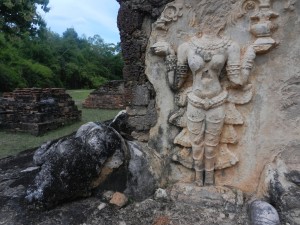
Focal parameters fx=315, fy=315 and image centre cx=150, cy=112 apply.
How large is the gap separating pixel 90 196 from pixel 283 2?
85.1 inches

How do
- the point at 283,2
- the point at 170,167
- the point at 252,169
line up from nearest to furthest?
the point at 283,2 < the point at 252,169 < the point at 170,167

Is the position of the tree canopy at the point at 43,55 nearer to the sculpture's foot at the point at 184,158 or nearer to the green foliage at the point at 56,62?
the green foliage at the point at 56,62

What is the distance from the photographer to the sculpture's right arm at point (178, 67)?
259cm

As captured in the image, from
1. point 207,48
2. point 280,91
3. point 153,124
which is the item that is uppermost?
point 207,48

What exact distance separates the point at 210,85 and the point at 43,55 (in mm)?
23787

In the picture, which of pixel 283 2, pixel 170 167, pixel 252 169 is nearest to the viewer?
pixel 283 2

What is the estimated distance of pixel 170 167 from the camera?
2770mm

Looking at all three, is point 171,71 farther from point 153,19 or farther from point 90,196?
point 90,196

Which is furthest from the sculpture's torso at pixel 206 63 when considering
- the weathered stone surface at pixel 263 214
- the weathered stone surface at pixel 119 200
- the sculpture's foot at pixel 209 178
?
the weathered stone surface at pixel 119 200

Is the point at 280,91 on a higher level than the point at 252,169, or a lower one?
higher

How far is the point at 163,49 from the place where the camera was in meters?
2.64

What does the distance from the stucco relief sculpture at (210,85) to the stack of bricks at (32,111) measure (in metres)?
5.95

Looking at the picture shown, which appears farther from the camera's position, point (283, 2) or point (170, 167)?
point (170, 167)

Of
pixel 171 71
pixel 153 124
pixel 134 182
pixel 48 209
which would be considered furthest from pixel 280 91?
pixel 48 209
